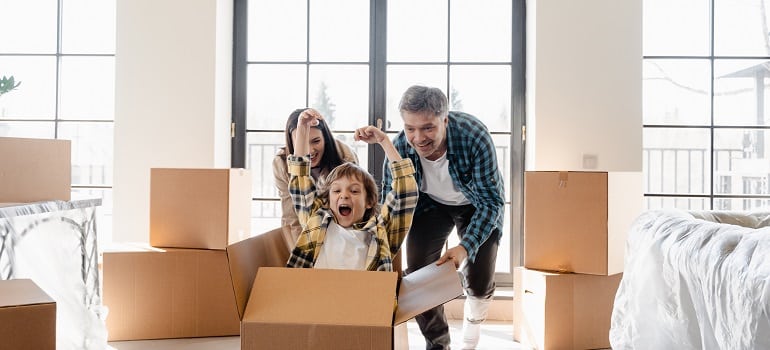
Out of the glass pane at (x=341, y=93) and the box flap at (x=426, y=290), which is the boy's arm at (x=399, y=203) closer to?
the box flap at (x=426, y=290)

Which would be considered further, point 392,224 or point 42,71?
point 42,71

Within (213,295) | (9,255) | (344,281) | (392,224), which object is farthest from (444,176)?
(9,255)

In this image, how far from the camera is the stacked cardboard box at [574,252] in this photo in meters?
2.43

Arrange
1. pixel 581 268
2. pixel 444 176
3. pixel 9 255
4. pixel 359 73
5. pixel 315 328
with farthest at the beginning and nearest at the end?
pixel 359 73
pixel 581 268
pixel 444 176
pixel 9 255
pixel 315 328

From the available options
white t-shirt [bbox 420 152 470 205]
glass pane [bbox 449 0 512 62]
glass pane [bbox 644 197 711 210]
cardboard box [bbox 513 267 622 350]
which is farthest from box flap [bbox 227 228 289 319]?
glass pane [bbox 644 197 711 210]

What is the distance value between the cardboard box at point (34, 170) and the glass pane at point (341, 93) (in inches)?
56.0

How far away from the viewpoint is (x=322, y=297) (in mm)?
1186

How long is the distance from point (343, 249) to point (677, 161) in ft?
6.98

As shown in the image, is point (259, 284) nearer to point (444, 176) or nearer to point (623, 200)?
point (444, 176)

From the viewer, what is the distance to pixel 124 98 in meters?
3.04

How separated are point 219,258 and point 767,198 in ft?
8.93

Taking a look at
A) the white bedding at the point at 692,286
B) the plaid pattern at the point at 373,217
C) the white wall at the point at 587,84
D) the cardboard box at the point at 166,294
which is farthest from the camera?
the white wall at the point at 587,84

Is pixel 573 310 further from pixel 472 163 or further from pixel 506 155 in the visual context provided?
pixel 506 155

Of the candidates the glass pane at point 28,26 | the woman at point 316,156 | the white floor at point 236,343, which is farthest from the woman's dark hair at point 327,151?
the glass pane at point 28,26
